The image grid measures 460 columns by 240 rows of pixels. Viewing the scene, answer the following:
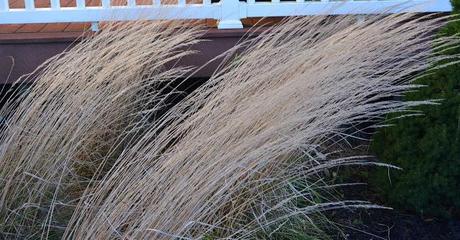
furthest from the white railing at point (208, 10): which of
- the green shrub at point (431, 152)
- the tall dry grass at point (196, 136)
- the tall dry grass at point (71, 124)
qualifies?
the green shrub at point (431, 152)

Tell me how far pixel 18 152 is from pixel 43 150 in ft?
0.52

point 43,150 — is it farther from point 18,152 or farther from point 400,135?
point 400,135

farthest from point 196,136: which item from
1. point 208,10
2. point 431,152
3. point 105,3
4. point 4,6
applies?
point 4,6

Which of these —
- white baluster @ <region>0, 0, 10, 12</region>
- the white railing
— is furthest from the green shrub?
white baluster @ <region>0, 0, 10, 12</region>

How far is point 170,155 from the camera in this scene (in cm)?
306

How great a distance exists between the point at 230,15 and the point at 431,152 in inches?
82.0

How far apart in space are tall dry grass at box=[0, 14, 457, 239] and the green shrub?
19 cm

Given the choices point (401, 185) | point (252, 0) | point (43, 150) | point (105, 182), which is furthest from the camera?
point (252, 0)

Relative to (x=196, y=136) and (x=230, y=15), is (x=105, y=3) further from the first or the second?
(x=196, y=136)

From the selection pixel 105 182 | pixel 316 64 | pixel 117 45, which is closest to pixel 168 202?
pixel 105 182

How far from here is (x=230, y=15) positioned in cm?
518

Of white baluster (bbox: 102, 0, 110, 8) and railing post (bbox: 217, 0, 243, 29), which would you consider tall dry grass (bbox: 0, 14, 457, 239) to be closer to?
white baluster (bbox: 102, 0, 110, 8)

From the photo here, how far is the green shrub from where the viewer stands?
11.9 feet

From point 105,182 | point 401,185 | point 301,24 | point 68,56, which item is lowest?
point 401,185
